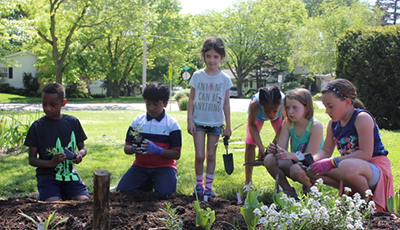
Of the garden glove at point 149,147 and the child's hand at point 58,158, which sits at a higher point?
the garden glove at point 149,147

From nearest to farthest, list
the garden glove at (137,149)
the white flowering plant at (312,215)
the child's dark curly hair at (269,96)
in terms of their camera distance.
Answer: the white flowering plant at (312,215) < the garden glove at (137,149) < the child's dark curly hair at (269,96)

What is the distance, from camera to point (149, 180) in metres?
3.63

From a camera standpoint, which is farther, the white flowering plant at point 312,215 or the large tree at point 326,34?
the large tree at point 326,34

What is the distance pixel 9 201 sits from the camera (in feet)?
9.62

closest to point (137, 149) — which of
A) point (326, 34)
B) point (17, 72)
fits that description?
point (326, 34)

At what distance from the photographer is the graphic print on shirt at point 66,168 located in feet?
10.9

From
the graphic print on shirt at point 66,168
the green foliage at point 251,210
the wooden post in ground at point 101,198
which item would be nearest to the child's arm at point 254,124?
the graphic print on shirt at point 66,168

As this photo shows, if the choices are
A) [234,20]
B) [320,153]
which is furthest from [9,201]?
[234,20]

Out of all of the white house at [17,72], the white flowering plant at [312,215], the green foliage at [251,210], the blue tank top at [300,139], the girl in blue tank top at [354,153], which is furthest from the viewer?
the white house at [17,72]

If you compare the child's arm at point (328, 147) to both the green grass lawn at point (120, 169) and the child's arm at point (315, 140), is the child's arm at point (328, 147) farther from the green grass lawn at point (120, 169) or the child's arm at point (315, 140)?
the green grass lawn at point (120, 169)

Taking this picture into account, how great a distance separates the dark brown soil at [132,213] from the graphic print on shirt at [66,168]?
0.40 m

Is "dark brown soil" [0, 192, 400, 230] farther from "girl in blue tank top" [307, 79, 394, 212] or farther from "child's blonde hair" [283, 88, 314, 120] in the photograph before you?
"child's blonde hair" [283, 88, 314, 120]

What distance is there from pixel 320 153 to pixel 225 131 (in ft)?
3.39

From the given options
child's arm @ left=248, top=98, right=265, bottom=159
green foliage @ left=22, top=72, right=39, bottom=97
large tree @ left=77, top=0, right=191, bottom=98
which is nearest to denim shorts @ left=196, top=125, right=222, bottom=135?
child's arm @ left=248, top=98, right=265, bottom=159
